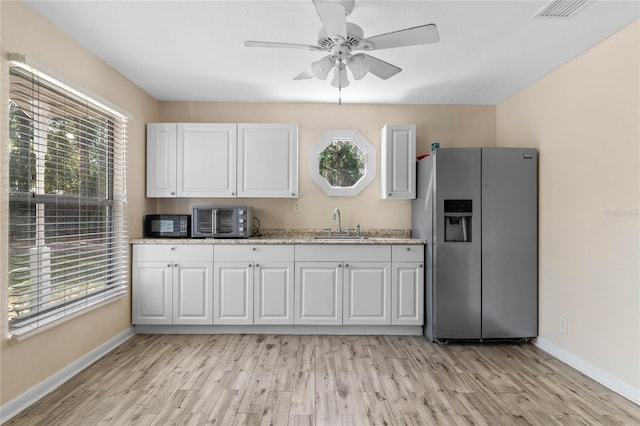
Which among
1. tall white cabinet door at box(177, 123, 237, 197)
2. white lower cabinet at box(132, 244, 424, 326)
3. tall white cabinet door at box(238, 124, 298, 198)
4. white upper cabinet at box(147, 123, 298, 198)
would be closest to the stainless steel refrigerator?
white lower cabinet at box(132, 244, 424, 326)

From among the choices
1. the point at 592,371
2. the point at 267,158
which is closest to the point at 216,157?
the point at 267,158

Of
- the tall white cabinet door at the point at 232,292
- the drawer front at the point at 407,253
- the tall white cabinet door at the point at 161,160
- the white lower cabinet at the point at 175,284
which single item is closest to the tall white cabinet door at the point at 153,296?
the white lower cabinet at the point at 175,284

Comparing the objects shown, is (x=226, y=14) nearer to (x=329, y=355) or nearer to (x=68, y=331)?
(x=68, y=331)

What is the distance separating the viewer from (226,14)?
2.30m

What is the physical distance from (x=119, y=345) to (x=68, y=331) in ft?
2.47

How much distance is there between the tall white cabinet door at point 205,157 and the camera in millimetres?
3779

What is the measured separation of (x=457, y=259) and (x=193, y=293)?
2.57 m

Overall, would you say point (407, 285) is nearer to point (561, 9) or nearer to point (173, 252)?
point (173, 252)

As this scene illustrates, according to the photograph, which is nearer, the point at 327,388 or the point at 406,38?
the point at 406,38

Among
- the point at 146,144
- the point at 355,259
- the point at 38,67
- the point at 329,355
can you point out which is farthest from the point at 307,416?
the point at 146,144

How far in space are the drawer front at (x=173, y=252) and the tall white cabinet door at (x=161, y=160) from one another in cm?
60

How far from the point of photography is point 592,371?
8.75 feet

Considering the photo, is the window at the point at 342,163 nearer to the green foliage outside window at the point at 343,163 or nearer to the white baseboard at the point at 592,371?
the green foliage outside window at the point at 343,163

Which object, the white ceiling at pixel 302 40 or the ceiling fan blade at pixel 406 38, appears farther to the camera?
the white ceiling at pixel 302 40
